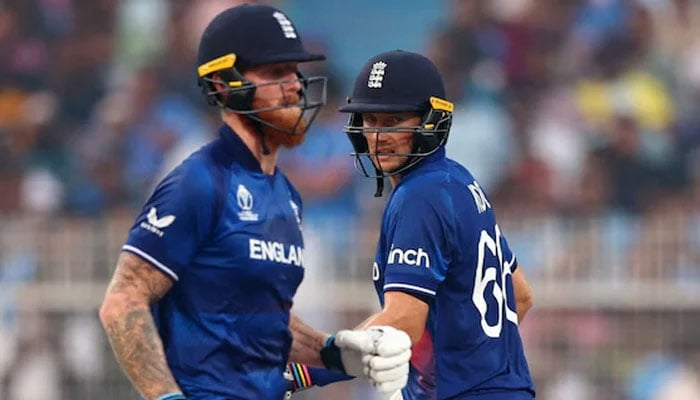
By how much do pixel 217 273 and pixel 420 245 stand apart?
0.73m

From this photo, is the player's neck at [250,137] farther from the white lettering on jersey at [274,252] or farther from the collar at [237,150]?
the white lettering on jersey at [274,252]

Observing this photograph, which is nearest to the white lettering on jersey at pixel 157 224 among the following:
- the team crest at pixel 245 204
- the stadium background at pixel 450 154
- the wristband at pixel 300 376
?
the team crest at pixel 245 204

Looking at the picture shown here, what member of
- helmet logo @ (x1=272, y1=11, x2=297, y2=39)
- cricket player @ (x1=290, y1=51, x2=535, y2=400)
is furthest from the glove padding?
helmet logo @ (x1=272, y1=11, x2=297, y2=39)

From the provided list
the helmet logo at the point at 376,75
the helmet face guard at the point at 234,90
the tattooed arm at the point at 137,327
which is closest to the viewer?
the tattooed arm at the point at 137,327

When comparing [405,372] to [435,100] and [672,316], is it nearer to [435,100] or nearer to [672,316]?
[435,100]

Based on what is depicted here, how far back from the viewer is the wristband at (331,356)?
5.98 meters

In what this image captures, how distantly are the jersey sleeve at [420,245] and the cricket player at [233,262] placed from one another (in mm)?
220

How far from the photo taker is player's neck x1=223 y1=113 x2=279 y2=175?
5898mm

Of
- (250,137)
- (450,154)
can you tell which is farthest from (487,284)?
(450,154)

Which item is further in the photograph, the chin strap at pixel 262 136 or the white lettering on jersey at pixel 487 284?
the chin strap at pixel 262 136

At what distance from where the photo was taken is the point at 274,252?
18.9 feet

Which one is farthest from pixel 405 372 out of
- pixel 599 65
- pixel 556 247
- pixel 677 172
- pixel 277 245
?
pixel 599 65

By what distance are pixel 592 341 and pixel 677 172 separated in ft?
6.52

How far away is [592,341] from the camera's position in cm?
1111
